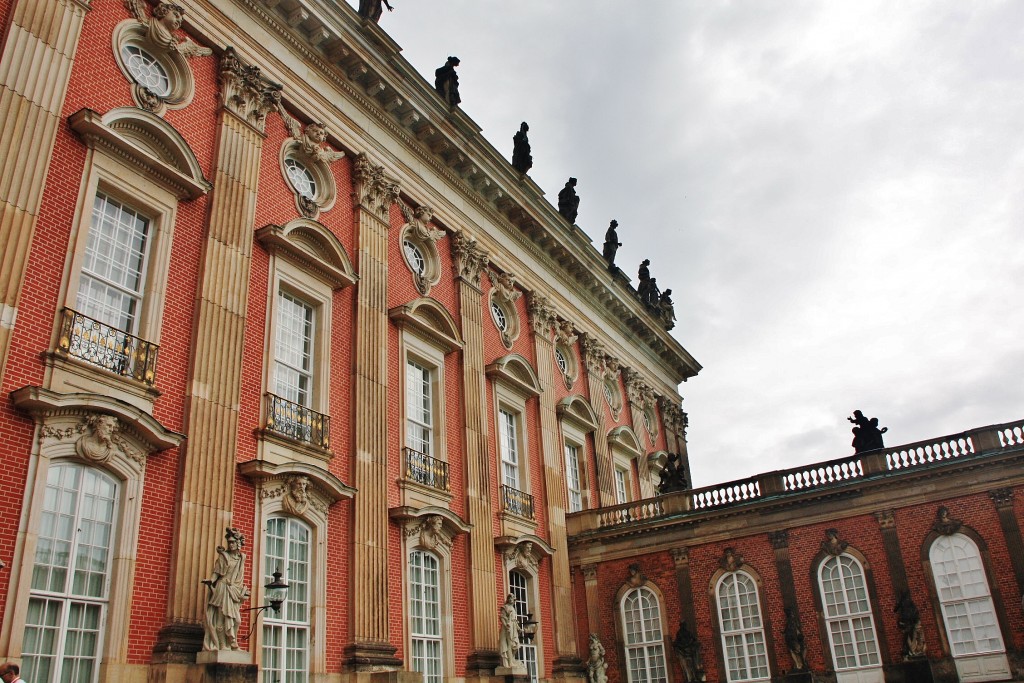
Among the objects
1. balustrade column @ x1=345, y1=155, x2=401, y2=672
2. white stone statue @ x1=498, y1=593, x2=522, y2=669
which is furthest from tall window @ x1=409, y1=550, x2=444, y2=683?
white stone statue @ x1=498, y1=593, x2=522, y2=669

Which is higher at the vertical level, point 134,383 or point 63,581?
point 134,383

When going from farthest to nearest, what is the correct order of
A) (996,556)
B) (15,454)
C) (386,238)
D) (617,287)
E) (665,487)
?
(617,287) → (665,487) → (386,238) → (996,556) → (15,454)

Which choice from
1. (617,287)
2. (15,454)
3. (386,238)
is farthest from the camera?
(617,287)

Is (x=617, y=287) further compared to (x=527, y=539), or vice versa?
(x=617, y=287)

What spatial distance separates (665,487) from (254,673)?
679 inches

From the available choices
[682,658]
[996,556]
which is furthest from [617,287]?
[996,556]

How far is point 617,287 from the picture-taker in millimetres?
32375

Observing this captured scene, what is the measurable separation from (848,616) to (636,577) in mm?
5520

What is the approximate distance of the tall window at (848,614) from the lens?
789 inches

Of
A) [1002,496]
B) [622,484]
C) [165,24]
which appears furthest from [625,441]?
[165,24]

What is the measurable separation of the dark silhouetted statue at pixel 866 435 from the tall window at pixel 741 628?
4.31 metres

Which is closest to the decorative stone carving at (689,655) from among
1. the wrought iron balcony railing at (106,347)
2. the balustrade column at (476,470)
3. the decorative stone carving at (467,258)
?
the balustrade column at (476,470)

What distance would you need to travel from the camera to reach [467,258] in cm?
2353

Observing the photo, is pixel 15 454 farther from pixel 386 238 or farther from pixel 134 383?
pixel 386 238
